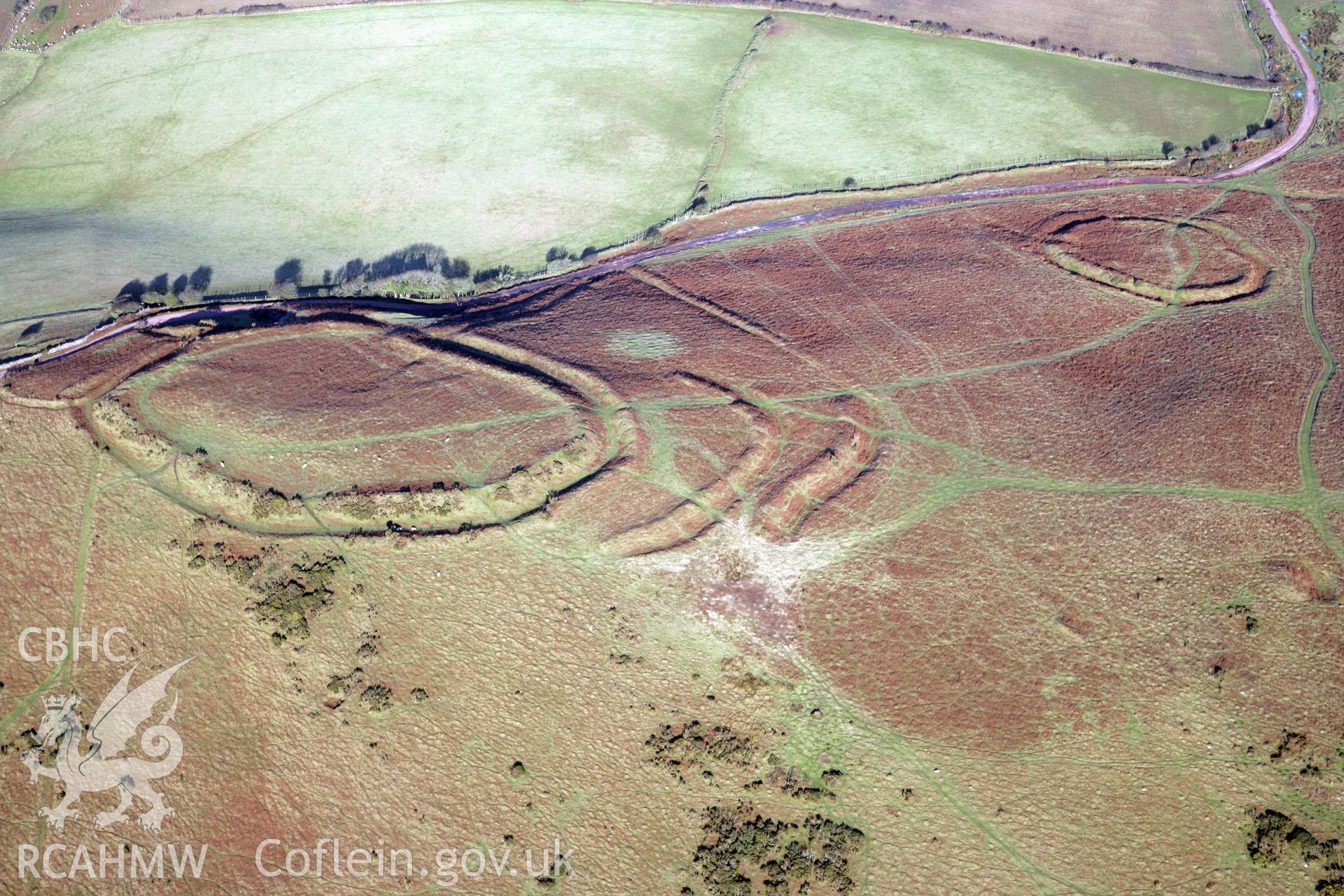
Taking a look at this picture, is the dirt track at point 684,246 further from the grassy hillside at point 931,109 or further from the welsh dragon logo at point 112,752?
the welsh dragon logo at point 112,752

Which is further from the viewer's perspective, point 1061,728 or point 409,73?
point 409,73

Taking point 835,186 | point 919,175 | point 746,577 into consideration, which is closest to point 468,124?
point 835,186

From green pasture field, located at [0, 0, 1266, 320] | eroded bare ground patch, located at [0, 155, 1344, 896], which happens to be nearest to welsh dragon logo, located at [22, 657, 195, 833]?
eroded bare ground patch, located at [0, 155, 1344, 896]

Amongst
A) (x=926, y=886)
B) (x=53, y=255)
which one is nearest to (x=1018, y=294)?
(x=926, y=886)

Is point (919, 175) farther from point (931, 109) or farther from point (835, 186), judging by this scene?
point (931, 109)

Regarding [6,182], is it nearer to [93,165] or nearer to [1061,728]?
[93,165]

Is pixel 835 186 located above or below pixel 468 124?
below
